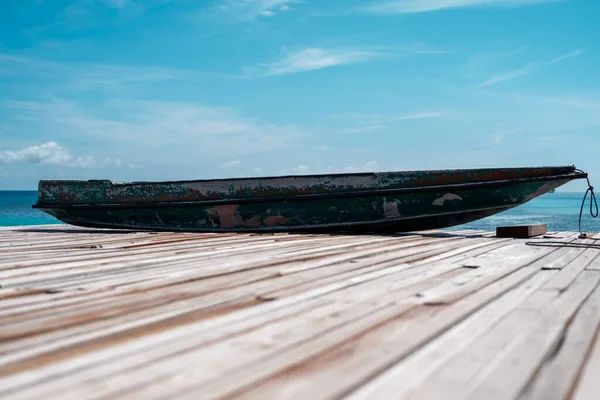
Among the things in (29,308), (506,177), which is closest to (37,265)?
(29,308)

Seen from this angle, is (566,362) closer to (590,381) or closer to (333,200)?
(590,381)

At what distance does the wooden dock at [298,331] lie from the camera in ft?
4.01

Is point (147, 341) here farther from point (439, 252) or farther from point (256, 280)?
point (439, 252)

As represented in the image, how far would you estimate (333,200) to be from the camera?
6.59 m

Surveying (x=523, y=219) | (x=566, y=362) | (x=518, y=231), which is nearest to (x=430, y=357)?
(x=566, y=362)

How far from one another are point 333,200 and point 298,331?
4.96 m

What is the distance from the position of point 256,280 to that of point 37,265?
1.46 m

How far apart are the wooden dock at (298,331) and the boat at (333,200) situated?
126 inches

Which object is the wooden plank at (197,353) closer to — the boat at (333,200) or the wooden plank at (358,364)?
the wooden plank at (358,364)

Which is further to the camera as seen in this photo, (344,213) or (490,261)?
(344,213)

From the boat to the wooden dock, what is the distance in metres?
3.20

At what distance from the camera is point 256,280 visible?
8.62ft

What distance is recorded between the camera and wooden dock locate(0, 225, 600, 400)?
4.01 feet

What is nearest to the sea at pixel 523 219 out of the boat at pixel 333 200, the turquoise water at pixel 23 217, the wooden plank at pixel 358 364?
the turquoise water at pixel 23 217
